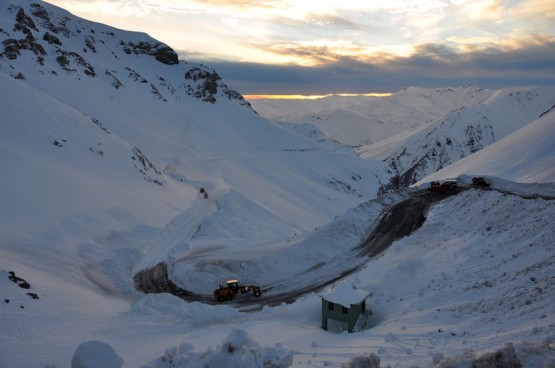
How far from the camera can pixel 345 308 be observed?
20.1 m

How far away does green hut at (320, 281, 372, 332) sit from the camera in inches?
792

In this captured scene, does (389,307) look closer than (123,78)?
Yes

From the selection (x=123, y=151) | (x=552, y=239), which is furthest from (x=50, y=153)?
(x=552, y=239)

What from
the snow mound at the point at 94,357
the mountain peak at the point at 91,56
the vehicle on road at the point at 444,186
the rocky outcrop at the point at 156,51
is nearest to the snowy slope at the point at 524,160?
the vehicle on road at the point at 444,186

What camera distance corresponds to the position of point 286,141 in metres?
126

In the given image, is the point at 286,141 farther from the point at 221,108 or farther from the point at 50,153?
the point at 50,153

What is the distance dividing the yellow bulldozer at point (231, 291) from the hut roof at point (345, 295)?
7.44m

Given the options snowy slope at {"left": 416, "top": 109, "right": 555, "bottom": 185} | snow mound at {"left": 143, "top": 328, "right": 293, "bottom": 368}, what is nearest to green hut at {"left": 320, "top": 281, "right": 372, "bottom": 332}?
snow mound at {"left": 143, "top": 328, "right": 293, "bottom": 368}

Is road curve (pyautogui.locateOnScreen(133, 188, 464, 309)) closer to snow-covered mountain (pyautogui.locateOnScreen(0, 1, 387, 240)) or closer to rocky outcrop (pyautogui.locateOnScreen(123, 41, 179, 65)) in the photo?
A: snow-covered mountain (pyautogui.locateOnScreen(0, 1, 387, 240))

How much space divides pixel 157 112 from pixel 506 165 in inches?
3518

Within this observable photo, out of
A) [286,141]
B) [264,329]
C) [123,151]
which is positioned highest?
[286,141]

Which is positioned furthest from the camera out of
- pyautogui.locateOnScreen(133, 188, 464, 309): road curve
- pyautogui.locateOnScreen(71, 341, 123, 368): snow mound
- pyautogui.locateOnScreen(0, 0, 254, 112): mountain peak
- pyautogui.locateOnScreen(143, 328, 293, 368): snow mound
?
pyautogui.locateOnScreen(0, 0, 254, 112): mountain peak

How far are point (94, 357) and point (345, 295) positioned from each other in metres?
12.2

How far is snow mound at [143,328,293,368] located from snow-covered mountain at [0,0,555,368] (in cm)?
4
